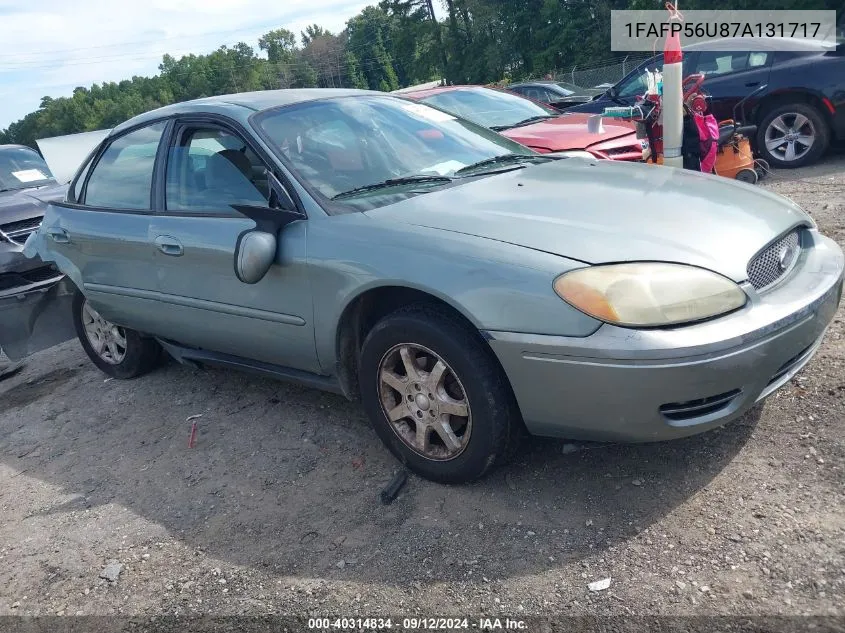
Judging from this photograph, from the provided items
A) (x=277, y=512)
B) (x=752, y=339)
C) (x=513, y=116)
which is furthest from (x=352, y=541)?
(x=513, y=116)

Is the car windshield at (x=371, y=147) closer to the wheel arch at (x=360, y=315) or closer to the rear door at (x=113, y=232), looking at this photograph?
the wheel arch at (x=360, y=315)

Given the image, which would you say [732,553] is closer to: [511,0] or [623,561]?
[623,561]

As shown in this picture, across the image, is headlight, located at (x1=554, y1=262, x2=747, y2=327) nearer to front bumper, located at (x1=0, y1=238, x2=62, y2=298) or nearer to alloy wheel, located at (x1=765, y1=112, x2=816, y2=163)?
front bumper, located at (x1=0, y1=238, x2=62, y2=298)

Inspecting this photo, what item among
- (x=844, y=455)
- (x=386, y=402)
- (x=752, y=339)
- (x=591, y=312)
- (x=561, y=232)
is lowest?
(x=844, y=455)

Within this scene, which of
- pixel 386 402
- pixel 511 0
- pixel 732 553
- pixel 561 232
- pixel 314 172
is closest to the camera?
pixel 732 553

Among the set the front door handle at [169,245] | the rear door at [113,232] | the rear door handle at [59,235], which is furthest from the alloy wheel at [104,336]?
the front door handle at [169,245]

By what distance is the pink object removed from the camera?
619 cm

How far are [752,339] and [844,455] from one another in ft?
2.49

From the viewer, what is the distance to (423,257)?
2744 mm

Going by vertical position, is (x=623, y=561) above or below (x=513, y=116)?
below

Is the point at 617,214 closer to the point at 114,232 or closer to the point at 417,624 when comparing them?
the point at 417,624

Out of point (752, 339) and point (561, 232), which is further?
point (561, 232)

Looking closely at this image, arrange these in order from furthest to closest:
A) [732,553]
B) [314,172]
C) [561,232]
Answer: [314,172]
[561,232]
[732,553]

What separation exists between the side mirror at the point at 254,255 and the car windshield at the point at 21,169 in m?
6.38
